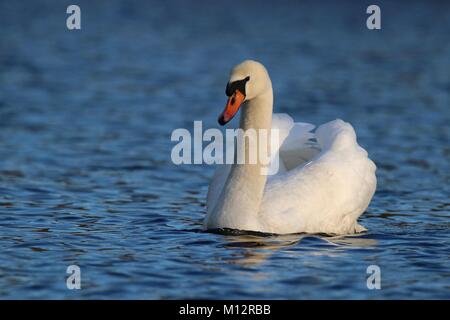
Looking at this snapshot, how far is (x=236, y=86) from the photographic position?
10672mm

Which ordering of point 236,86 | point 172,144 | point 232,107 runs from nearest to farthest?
point 232,107
point 236,86
point 172,144

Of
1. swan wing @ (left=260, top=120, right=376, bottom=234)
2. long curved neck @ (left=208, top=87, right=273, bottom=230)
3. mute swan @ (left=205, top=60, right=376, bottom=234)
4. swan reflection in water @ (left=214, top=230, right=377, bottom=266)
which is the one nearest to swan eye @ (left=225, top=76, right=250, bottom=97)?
mute swan @ (left=205, top=60, right=376, bottom=234)

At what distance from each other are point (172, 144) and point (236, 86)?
6974mm

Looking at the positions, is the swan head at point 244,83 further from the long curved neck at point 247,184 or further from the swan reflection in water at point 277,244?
the swan reflection in water at point 277,244

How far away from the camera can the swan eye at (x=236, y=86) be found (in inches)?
419

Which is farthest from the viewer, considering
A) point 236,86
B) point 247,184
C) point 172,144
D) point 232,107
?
Answer: point 172,144

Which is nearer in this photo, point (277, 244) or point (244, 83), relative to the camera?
point (277, 244)

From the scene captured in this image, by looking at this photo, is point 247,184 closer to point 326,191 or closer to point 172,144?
point 326,191

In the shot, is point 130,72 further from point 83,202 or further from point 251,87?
point 251,87

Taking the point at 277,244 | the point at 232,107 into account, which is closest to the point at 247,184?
the point at 277,244

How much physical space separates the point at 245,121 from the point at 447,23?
26.3m

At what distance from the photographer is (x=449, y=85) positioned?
23938mm

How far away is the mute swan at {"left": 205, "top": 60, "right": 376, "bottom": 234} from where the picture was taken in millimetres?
10773

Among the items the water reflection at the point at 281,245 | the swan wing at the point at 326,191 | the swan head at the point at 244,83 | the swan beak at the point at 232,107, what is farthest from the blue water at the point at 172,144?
the swan head at the point at 244,83
